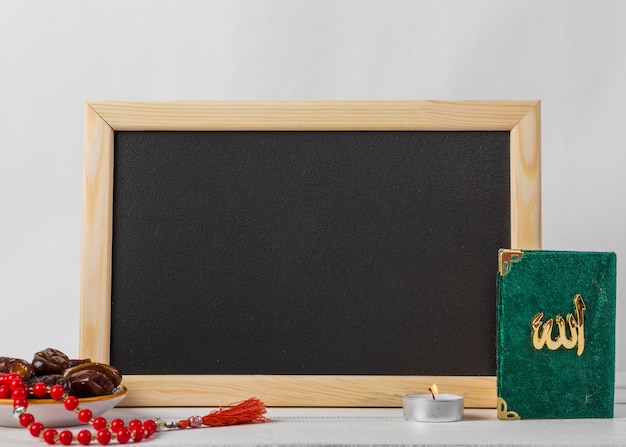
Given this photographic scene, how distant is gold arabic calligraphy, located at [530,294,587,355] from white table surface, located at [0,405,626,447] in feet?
0.28

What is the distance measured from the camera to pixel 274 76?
1.33 meters

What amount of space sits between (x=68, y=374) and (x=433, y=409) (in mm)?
395

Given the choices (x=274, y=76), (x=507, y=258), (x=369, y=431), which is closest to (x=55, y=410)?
(x=369, y=431)

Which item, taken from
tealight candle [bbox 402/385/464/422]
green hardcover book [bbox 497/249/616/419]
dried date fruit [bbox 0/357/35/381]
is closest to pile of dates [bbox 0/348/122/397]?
dried date fruit [bbox 0/357/35/381]

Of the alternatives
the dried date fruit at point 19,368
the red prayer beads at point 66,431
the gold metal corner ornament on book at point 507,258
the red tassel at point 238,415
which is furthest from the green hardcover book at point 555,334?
the dried date fruit at point 19,368

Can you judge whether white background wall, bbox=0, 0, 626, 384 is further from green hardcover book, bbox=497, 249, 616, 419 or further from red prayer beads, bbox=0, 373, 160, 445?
red prayer beads, bbox=0, 373, 160, 445

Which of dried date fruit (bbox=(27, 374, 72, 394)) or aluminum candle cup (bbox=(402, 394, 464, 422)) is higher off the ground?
dried date fruit (bbox=(27, 374, 72, 394))

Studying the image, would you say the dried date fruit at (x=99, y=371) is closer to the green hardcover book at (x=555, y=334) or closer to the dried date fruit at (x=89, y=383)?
the dried date fruit at (x=89, y=383)

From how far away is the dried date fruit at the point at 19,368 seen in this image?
889 mm

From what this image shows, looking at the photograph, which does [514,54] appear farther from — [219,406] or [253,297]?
[219,406]

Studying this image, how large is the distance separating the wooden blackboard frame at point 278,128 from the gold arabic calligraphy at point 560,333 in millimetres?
86

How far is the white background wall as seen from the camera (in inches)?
51.7

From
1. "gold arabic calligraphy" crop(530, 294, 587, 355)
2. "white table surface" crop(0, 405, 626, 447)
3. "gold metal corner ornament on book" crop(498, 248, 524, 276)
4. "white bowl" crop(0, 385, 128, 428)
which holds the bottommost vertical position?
"white table surface" crop(0, 405, 626, 447)

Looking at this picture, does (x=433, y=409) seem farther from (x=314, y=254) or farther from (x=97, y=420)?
(x=97, y=420)
